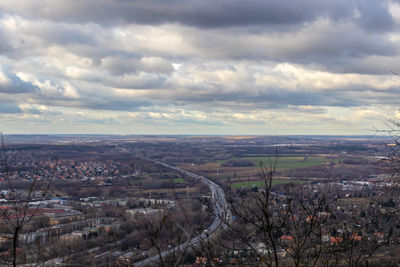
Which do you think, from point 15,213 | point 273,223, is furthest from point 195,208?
point 15,213

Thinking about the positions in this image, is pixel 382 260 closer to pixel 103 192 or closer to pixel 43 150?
pixel 103 192

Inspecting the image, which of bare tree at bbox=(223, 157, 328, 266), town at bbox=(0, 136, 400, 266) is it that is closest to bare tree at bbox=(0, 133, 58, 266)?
town at bbox=(0, 136, 400, 266)

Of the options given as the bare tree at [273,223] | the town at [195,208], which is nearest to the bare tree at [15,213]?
the town at [195,208]

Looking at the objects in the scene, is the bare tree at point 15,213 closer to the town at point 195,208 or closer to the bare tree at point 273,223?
the town at point 195,208

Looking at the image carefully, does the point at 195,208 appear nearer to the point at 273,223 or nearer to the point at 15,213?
the point at 273,223

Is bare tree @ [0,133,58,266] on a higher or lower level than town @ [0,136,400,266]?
higher

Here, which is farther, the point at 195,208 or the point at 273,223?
the point at 195,208

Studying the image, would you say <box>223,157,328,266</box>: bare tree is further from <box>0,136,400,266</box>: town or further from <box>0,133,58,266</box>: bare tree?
<box>0,133,58,266</box>: bare tree

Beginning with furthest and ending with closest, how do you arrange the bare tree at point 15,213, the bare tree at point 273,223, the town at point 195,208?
the town at point 195,208 → the bare tree at point 273,223 → the bare tree at point 15,213

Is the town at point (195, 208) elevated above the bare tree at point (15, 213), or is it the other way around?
the bare tree at point (15, 213)

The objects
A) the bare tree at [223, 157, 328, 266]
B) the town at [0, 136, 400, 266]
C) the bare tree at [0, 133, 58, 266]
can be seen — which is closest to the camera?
the bare tree at [0, 133, 58, 266]

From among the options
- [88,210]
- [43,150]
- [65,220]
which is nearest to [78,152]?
[43,150]
